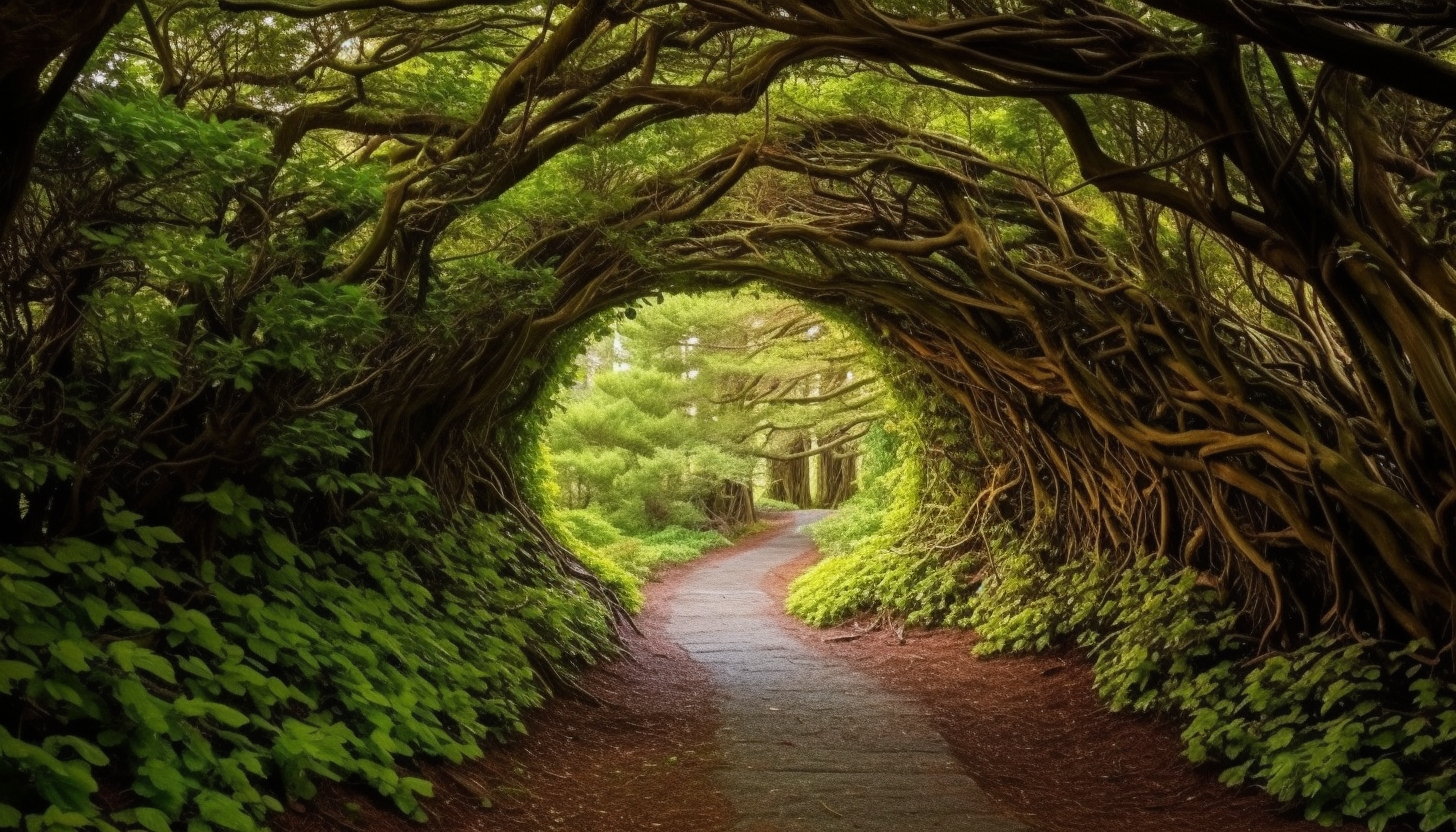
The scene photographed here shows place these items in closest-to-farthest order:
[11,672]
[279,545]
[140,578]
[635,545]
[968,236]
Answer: [11,672]
[140,578]
[279,545]
[968,236]
[635,545]

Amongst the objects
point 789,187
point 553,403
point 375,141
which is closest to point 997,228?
point 789,187

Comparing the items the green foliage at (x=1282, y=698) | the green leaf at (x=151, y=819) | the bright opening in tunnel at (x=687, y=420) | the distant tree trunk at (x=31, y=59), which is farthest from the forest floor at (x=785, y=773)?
the bright opening in tunnel at (x=687, y=420)

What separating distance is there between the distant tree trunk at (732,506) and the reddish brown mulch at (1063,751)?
47.3ft

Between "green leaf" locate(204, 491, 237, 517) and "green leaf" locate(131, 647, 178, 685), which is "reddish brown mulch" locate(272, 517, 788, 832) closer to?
"green leaf" locate(131, 647, 178, 685)

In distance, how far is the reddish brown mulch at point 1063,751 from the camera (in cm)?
461

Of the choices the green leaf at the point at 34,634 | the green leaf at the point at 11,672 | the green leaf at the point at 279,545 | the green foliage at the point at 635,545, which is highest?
the green leaf at the point at 279,545

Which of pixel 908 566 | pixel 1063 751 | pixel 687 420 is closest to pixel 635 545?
pixel 687 420

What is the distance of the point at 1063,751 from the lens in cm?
583

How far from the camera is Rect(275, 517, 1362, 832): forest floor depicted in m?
4.34

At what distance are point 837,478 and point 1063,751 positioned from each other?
927 inches

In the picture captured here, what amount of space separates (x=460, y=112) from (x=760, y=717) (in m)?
4.03

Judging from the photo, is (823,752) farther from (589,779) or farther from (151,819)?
(151,819)

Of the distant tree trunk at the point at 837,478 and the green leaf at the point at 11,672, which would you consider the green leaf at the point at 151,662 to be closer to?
the green leaf at the point at 11,672

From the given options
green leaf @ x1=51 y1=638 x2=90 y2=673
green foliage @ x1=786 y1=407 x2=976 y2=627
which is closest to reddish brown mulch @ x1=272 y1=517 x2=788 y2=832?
green leaf @ x1=51 y1=638 x2=90 y2=673
